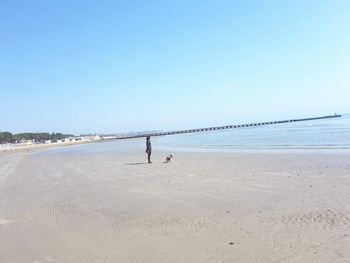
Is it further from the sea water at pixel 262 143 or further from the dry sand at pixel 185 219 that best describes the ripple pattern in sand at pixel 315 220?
the sea water at pixel 262 143

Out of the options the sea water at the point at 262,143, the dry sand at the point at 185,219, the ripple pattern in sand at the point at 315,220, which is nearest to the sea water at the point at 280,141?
the sea water at the point at 262,143

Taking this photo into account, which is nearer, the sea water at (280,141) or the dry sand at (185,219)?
the dry sand at (185,219)

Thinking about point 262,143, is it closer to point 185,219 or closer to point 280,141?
point 280,141

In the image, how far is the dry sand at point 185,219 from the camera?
307 inches

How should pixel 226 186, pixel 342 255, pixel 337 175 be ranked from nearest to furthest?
pixel 342 255 → pixel 226 186 → pixel 337 175

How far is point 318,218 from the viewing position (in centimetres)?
980

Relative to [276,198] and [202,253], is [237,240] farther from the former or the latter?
[276,198]

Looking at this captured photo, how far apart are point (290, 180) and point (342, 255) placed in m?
9.37

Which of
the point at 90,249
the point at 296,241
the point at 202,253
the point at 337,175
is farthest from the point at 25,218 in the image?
the point at 337,175

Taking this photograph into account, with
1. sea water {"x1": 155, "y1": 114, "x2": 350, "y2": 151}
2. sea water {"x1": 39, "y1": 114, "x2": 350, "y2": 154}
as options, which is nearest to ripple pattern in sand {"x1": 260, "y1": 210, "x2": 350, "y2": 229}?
sea water {"x1": 39, "y1": 114, "x2": 350, "y2": 154}

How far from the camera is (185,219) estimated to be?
10.7m

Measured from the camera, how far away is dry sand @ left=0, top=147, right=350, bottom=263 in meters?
7.80

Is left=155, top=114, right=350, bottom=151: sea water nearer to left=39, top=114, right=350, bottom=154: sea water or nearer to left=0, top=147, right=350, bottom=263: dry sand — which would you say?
left=39, top=114, right=350, bottom=154: sea water

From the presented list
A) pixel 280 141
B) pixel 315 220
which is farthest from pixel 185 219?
pixel 280 141
